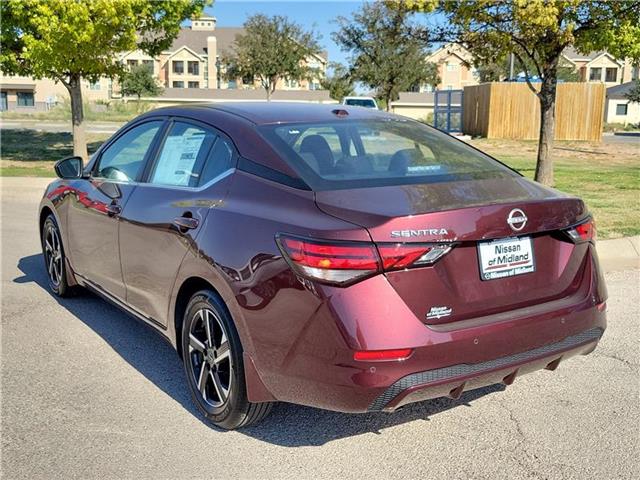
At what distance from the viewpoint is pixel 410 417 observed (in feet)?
12.6

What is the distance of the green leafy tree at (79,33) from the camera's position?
13902 millimetres

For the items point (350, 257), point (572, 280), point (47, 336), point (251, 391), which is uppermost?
point (350, 257)

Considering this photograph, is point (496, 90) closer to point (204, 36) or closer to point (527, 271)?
point (527, 271)

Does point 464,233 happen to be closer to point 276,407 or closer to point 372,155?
point 372,155

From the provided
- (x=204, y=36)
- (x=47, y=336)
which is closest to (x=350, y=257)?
(x=47, y=336)

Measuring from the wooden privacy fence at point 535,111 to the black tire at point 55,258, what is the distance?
25683mm

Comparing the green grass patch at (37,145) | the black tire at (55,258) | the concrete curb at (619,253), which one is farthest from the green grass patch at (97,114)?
the concrete curb at (619,253)

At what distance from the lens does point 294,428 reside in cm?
372

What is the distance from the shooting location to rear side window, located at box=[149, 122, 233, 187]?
3.90m

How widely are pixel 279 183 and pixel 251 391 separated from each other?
104cm

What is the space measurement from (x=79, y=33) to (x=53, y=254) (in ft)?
30.7

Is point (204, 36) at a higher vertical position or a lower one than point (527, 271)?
higher

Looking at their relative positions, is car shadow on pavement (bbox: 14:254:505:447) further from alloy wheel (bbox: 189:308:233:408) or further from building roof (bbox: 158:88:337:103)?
building roof (bbox: 158:88:337:103)

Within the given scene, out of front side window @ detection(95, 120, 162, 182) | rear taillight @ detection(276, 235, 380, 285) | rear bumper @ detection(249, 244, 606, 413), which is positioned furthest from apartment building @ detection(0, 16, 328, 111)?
rear taillight @ detection(276, 235, 380, 285)
